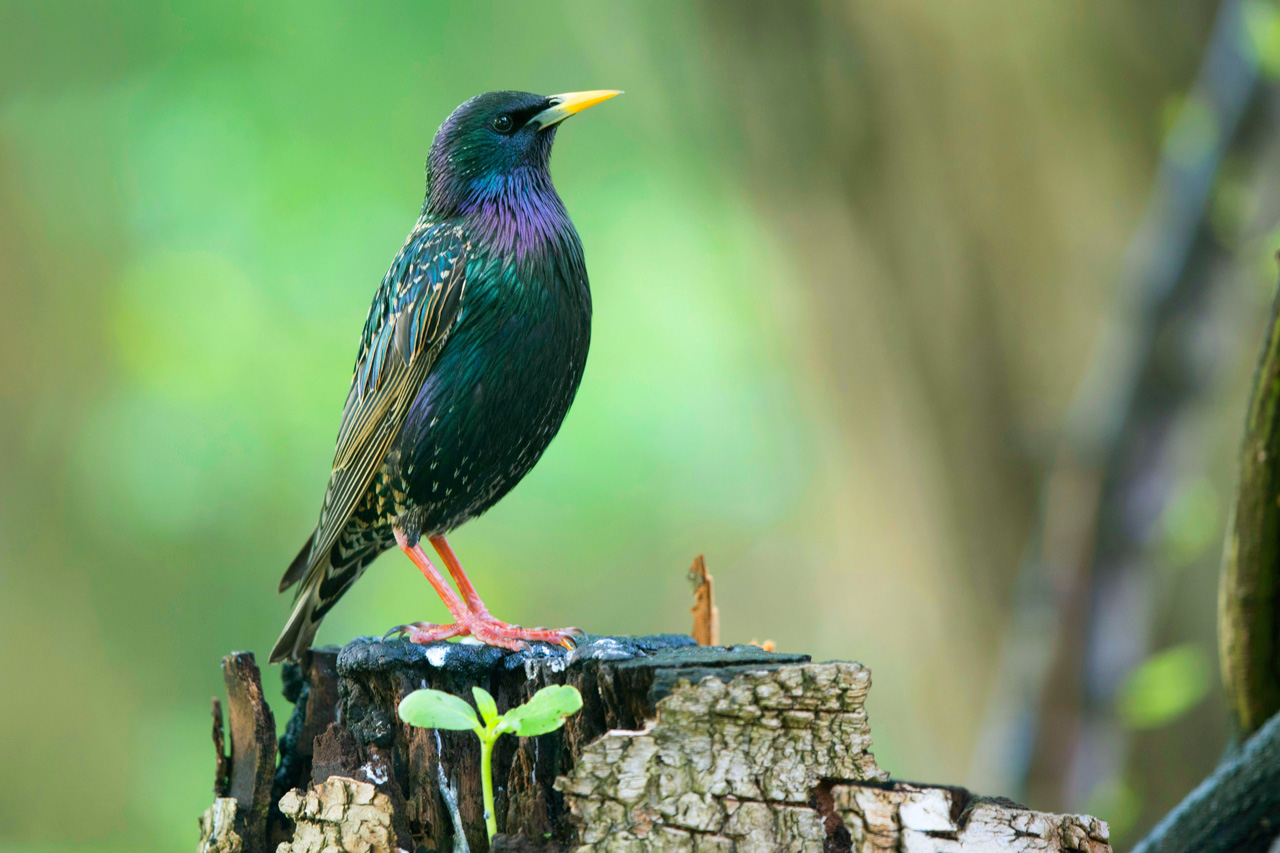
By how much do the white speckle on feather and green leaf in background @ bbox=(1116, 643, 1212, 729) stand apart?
313 cm

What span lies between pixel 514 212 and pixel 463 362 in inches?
19.8

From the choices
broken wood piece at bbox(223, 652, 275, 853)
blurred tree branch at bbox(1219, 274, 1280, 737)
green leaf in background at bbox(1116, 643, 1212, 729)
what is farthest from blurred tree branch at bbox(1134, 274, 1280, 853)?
broken wood piece at bbox(223, 652, 275, 853)

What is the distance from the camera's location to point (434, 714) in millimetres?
1795

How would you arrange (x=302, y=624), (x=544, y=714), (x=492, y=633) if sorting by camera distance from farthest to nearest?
(x=302, y=624)
(x=492, y=633)
(x=544, y=714)

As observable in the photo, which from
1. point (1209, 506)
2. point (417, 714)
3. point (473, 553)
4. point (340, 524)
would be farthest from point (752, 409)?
point (417, 714)

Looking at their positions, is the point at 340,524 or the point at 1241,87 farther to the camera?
the point at 1241,87

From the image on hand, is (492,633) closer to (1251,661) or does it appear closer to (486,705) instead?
(486,705)

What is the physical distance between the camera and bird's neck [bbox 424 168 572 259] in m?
2.97

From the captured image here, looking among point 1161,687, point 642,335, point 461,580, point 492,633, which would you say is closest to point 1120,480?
point 1161,687

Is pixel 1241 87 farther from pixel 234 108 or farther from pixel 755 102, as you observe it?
pixel 234 108

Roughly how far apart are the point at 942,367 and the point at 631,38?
3.49 m

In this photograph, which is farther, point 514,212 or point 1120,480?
point 1120,480

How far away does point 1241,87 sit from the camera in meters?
3.90

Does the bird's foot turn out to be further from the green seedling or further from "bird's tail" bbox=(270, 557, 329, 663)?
the green seedling
